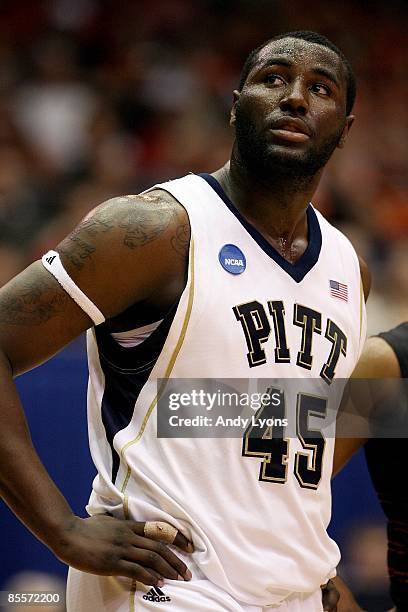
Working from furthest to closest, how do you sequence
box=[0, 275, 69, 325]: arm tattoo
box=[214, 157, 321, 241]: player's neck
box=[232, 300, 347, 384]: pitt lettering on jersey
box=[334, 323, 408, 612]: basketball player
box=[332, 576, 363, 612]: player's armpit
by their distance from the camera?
box=[334, 323, 408, 612]: basketball player
box=[332, 576, 363, 612]: player's armpit
box=[214, 157, 321, 241]: player's neck
box=[232, 300, 347, 384]: pitt lettering on jersey
box=[0, 275, 69, 325]: arm tattoo

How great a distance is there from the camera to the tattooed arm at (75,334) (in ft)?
7.67

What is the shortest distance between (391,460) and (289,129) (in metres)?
1.31

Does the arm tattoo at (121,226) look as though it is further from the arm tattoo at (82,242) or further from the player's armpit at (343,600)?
the player's armpit at (343,600)

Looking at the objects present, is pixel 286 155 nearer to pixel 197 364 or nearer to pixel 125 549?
pixel 197 364

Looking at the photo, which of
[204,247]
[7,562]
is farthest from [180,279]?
[7,562]

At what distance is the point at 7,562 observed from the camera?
336cm

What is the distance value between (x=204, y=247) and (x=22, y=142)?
170 inches

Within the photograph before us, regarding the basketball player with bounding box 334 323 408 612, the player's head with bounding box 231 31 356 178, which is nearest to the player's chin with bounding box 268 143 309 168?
the player's head with bounding box 231 31 356 178

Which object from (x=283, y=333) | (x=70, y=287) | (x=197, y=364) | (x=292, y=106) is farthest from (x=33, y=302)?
(x=292, y=106)

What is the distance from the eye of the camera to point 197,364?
2.45m

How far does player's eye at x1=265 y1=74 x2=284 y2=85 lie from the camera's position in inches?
107

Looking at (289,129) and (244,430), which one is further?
(289,129)

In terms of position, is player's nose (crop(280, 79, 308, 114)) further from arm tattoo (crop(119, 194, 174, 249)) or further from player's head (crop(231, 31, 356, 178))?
arm tattoo (crop(119, 194, 174, 249))

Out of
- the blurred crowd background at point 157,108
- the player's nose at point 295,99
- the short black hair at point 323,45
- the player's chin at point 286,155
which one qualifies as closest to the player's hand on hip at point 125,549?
the player's chin at point 286,155
